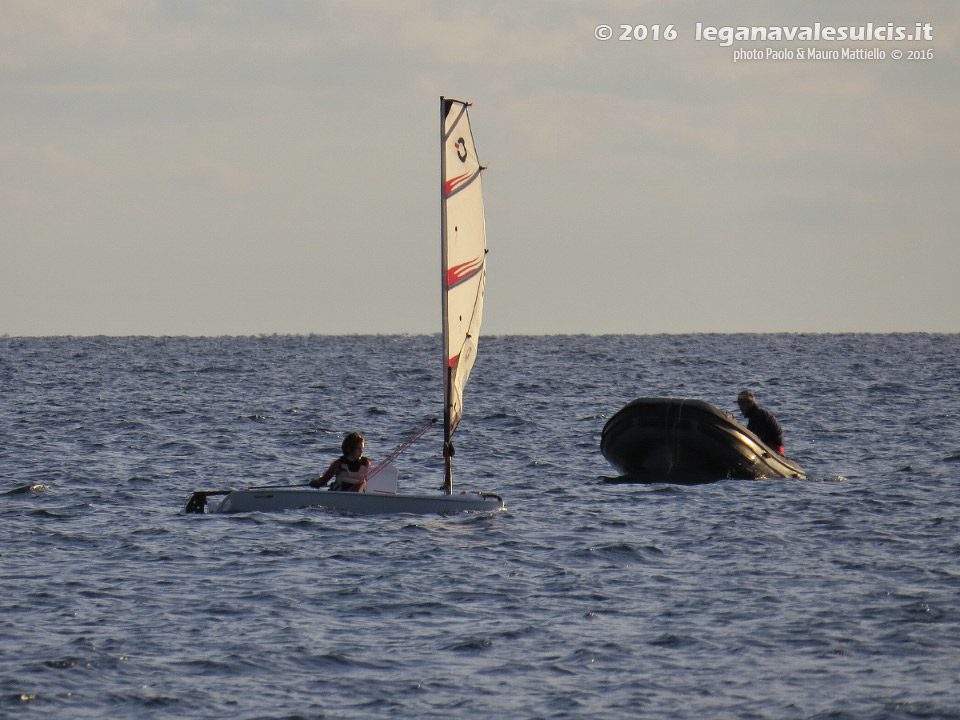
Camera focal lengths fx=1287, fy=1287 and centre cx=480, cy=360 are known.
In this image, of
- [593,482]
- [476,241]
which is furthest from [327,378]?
[476,241]

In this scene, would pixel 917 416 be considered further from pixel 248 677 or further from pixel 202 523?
pixel 248 677

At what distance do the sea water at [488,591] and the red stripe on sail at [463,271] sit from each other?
342cm

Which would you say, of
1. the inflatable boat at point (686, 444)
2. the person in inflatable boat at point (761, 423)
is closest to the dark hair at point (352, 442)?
the inflatable boat at point (686, 444)

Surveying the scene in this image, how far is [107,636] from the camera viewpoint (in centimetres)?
1191

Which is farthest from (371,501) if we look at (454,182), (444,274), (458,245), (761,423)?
(761,423)

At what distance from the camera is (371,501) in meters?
18.2

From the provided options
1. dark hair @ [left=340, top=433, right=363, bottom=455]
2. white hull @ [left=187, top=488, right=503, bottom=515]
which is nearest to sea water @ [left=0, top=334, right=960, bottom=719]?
white hull @ [left=187, top=488, right=503, bottom=515]

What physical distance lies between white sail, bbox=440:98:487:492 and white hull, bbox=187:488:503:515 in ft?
1.41

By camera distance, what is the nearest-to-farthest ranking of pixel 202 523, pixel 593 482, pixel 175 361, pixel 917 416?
pixel 202 523
pixel 593 482
pixel 917 416
pixel 175 361

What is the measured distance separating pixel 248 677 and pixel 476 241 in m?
9.63

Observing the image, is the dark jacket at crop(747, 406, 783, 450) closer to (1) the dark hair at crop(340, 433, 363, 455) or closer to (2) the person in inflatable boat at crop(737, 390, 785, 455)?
(2) the person in inflatable boat at crop(737, 390, 785, 455)

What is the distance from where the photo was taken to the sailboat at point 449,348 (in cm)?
1805

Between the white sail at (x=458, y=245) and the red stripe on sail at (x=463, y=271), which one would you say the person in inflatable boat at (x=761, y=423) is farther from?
the red stripe on sail at (x=463, y=271)

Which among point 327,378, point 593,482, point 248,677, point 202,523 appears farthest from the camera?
point 327,378
